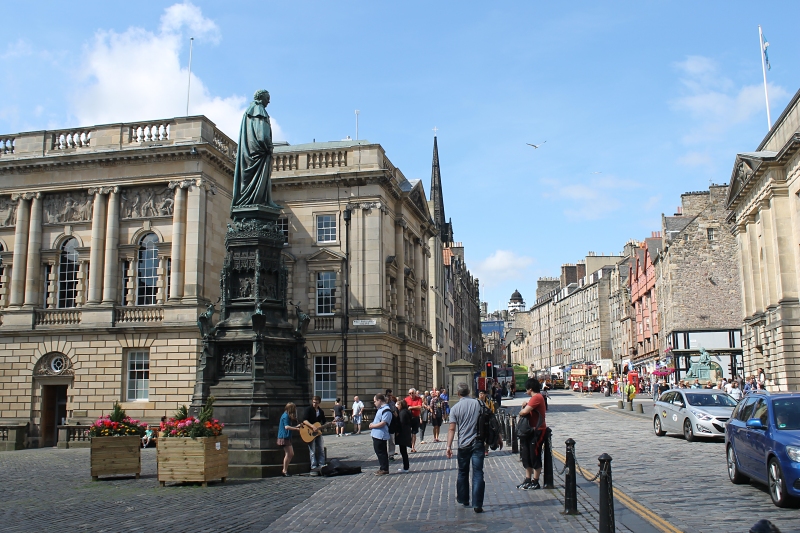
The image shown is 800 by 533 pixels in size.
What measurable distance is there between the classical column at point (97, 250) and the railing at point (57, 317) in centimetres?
92

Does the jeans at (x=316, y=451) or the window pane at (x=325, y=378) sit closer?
the jeans at (x=316, y=451)

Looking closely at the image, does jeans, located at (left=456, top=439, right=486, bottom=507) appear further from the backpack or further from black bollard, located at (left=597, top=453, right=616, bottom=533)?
black bollard, located at (left=597, top=453, right=616, bottom=533)

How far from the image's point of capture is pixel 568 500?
10172 mm

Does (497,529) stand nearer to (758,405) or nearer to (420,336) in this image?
(758,405)

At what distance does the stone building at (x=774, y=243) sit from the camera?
122 ft

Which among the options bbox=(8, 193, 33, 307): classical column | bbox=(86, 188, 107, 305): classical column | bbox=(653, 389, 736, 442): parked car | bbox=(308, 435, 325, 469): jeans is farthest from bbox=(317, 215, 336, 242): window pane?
bbox=(308, 435, 325, 469): jeans

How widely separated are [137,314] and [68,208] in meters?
6.64

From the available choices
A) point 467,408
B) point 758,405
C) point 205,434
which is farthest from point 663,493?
point 205,434

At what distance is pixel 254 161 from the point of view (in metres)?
17.7

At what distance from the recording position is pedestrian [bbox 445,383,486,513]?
34.4 ft

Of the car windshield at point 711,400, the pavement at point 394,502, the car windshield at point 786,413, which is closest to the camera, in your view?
Answer: the pavement at point 394,502

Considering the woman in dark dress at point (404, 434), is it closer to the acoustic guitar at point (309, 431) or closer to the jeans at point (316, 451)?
the jeans at point (316, 451)

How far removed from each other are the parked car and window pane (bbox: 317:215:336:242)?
21.0 m

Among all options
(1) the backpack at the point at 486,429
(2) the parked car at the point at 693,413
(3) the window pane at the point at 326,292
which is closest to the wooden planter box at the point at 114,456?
(1) the backpack at the point at 486,429
